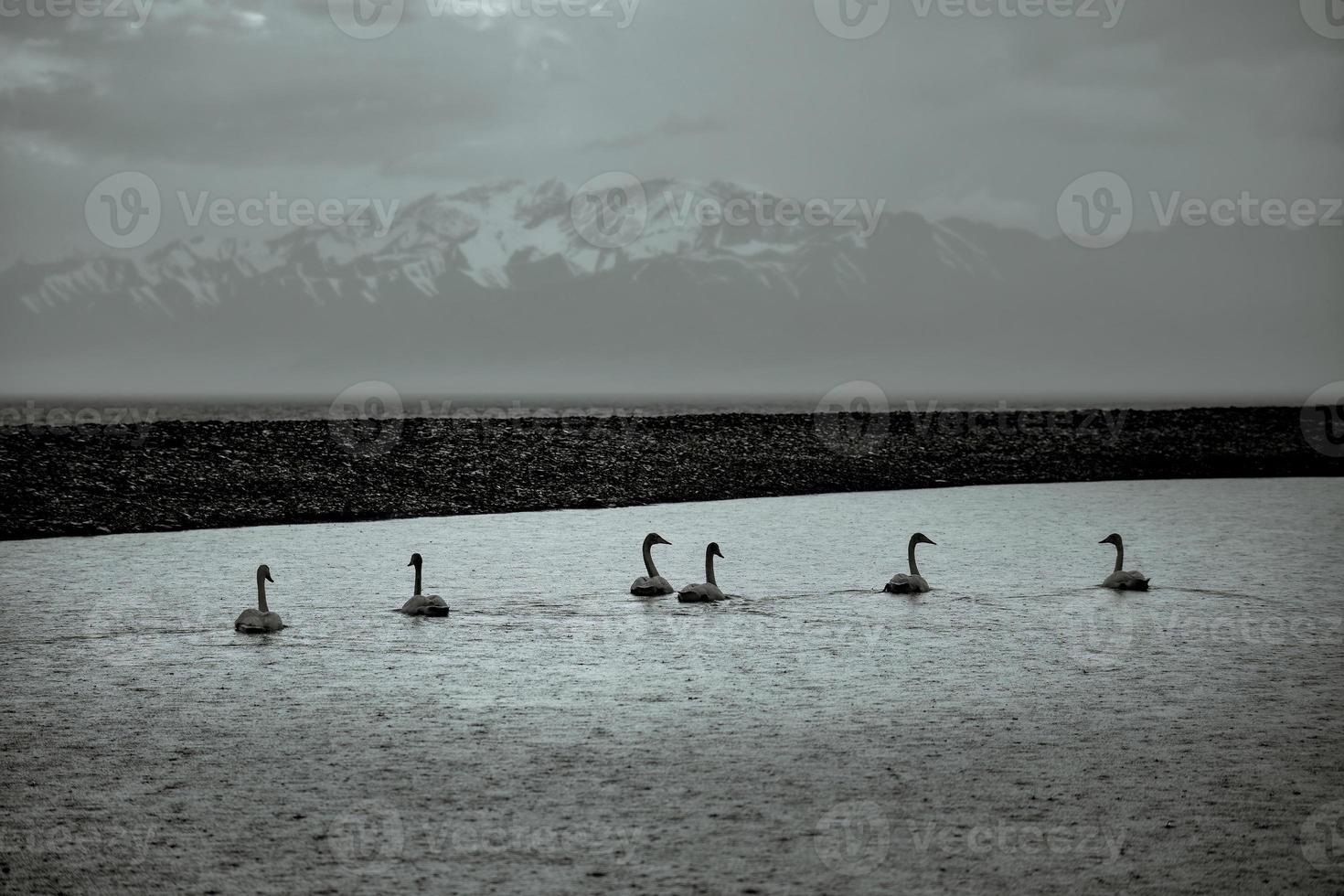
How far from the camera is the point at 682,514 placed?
25047mm

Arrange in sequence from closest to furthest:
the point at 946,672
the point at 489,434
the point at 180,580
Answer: the point at 946,672 < the point at 180,580 < the point at 489,434

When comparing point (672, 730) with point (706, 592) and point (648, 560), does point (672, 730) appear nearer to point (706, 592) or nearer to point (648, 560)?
point (706, 592)

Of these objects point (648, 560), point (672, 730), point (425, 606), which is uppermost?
point (648, 560)

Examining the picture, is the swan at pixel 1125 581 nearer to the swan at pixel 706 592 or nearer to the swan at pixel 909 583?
the swan at pixel 909 583

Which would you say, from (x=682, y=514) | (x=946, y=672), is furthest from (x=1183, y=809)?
(x=682, y=514)

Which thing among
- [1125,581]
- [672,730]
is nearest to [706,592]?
[1125,581]

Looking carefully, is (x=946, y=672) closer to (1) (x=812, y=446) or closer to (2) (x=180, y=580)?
(2) (x=180, y=580)

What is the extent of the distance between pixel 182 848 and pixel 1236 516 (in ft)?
73.5

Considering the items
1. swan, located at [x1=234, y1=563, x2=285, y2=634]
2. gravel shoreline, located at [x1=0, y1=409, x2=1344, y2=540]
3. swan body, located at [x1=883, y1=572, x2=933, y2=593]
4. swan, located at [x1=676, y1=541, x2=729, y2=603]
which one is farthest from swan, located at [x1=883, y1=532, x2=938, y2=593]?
gravel shoreline, located at [x1=0, y1=409, x2=1344, y2=540]

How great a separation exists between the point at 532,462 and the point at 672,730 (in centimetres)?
2225

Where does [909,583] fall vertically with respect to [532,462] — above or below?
below

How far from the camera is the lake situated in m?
6.18

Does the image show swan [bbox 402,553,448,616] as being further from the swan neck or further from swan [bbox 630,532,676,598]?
the swan neck

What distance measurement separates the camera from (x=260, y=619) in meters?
12.3
